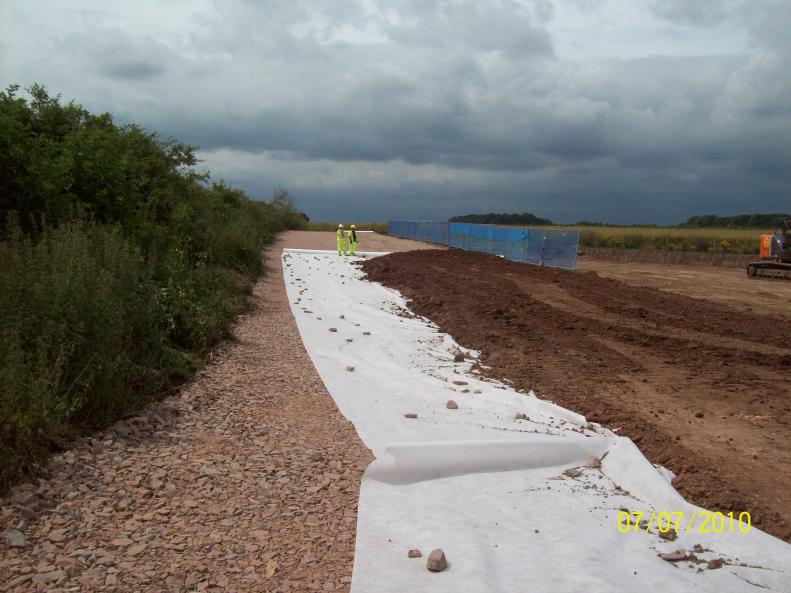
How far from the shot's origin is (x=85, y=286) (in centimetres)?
571

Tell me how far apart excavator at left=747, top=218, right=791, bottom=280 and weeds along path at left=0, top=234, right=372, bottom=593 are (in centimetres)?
2597

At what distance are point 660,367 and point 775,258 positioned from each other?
72.1 ft

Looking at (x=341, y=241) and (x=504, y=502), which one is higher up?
(x=341, y=241)

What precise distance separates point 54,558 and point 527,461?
3246 mm

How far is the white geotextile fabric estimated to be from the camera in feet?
11.2

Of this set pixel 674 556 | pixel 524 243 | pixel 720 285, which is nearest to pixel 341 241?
pixel 524 243

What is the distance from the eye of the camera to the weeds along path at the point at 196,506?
3.35 m

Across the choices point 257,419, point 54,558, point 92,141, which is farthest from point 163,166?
point 54,558

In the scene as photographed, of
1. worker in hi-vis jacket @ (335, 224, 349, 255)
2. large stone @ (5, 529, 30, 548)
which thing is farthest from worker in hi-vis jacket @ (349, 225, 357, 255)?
large stone @ (5, 529, 30, 548)

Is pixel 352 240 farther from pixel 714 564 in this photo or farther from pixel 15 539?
pixel 714 564

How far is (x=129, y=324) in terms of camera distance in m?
6.47

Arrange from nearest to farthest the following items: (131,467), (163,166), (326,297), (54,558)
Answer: (54,558) < (131,467) < (326,297) < (163,166)

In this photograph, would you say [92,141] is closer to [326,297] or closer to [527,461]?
[326,297]

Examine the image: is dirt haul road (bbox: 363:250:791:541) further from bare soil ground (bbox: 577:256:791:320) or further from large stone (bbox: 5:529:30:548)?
large stone (bbox: 5:529:30:548)
